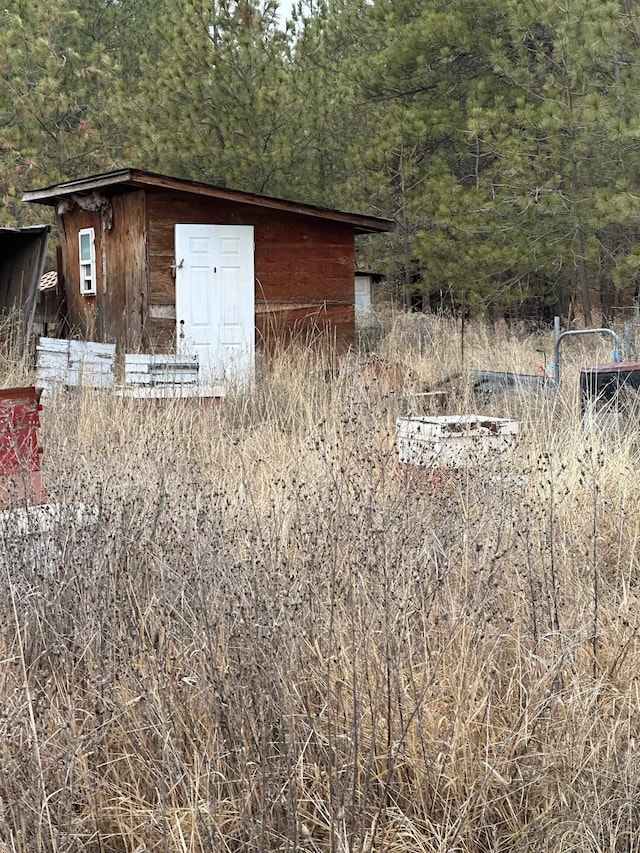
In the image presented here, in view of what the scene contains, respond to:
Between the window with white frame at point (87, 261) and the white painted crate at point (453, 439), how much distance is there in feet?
30.5

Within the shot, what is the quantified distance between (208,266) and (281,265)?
3.45 feet

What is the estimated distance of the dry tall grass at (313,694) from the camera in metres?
2.46

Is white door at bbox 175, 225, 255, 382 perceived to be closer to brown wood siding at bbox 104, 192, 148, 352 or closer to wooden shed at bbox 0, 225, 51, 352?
brown wood siding at bbox 104, 192, 148, 352

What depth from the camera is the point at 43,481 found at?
4.84 meters

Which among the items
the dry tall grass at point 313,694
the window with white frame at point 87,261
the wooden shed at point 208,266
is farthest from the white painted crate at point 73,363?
the dry tall grass at point 313,694

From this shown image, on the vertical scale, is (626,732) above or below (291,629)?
below

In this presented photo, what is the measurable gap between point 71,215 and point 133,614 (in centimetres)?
1231

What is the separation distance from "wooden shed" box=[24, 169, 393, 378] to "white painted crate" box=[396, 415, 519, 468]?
6430mm

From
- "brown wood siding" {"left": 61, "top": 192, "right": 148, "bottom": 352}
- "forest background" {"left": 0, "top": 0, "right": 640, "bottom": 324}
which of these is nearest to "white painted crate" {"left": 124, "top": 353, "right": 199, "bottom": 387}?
"brown wood siding" {"left": 61, "top": 192, "right": 148, "bottom": 352}

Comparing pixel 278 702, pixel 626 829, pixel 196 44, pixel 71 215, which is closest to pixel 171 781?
pixel 278 702

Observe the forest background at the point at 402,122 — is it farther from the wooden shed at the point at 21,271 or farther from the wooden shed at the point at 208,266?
the wooden shed at the point at 21,271

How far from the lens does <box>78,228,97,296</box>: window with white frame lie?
13.8 meters

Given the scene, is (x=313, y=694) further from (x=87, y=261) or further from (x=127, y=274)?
(x=87, y=261)

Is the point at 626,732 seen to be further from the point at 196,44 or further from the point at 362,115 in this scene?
the point at 362,115
